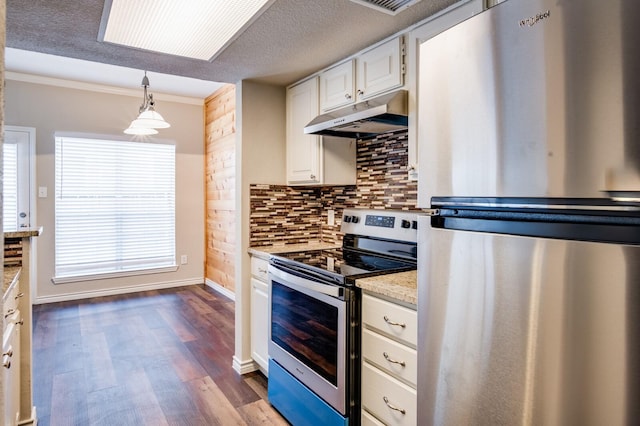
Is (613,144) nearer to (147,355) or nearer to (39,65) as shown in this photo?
(147,355)

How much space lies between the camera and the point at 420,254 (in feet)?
3.95

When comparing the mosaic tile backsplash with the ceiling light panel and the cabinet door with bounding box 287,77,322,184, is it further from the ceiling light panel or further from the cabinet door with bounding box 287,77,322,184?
the ceiling light panel

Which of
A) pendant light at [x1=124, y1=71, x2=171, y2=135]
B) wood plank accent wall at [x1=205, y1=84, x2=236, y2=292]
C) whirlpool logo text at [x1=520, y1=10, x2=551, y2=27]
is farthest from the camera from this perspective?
wood plank accent wall at [x1=205, y1=84, x2=236, y2=292]

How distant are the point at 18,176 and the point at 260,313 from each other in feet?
11.5

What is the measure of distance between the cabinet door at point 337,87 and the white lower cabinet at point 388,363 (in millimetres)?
1216

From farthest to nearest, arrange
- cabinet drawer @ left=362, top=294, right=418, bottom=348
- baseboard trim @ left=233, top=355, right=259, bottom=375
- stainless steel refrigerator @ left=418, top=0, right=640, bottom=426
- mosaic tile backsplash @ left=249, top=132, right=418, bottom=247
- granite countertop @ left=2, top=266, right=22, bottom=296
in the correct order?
baseboard trim @ left=233, top=355, right=259, bottom=375 → mosaic tile backsplash @ left=249, top=132, right=418, bottom=247 → granite countertop @ left=2, top=266, right=22, bottom=296 → cabinet drawer @ left=362, top=294, right=418, bottom=348 → stainless steel refrigerator @ left=418, top=0, right=640, bottom=426

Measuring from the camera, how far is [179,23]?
190 centimetres

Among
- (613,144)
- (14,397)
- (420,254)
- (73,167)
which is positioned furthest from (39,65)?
(613,144)

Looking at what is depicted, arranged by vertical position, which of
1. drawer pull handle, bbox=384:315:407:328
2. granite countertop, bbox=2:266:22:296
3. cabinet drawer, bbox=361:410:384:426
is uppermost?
granite countertop, bbox=2:266:22:296

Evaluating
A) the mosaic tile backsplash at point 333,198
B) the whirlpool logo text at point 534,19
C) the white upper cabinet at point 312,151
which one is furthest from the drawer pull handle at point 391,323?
the white upper cabinet at point 312,151

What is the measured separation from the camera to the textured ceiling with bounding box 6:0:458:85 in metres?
1.74

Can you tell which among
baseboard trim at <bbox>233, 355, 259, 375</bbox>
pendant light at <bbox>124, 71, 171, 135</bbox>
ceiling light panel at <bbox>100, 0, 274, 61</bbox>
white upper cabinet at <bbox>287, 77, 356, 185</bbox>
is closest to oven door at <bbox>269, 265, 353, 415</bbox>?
baseboard trim at <bbox>233, 355, 259, 375</bbox>

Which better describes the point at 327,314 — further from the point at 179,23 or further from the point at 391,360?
the point at 179,23

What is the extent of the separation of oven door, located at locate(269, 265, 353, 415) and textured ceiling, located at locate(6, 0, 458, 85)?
125 cm
